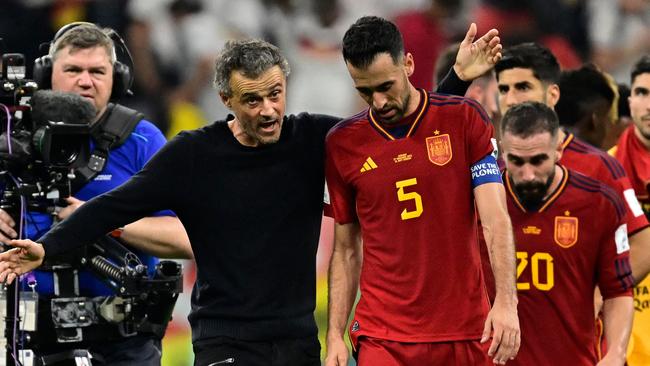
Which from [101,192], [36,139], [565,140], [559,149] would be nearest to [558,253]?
[559,149]

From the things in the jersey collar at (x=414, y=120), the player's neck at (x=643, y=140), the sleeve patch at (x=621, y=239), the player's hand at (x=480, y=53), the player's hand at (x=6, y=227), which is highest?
the player's hand at (x=480, y=53)

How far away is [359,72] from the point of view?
5.93m

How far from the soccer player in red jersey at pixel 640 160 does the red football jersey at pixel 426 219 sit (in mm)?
2442

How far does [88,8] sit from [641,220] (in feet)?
19.5

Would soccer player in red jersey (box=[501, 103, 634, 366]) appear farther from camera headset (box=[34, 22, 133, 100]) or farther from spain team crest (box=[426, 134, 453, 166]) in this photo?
camera headset (box=[34, 22, 133, 100])

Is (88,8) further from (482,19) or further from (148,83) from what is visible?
(482,19)

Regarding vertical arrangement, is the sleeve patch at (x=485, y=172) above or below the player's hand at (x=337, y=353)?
above

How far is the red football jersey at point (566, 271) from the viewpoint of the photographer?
7.02m

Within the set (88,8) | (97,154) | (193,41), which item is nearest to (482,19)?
(193,41)

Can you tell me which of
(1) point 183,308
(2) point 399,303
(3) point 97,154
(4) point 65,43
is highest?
(4) point 65,43

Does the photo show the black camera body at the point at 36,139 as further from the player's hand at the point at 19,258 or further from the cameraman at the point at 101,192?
the player's hand at the point at 19,258

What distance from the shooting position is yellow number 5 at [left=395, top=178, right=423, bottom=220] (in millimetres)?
6008

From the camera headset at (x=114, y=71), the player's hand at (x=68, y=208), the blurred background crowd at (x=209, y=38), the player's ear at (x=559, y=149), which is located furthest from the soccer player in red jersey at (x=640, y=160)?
the blurred background crowd at (x=209, y=38)

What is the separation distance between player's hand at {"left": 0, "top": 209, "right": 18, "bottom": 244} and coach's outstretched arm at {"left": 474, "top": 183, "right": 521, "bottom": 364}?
78.1 inches
